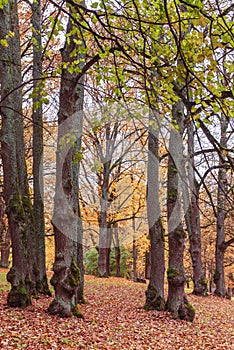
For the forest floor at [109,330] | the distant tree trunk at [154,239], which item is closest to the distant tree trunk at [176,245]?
the forest floor at [109,330]

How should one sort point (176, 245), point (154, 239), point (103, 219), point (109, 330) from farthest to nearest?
1. point (103, 219)
2. point (154, 239)
3. point (176, 245)
4. point (109, 330)

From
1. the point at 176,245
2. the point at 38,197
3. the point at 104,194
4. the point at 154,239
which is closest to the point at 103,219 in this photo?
the point at 104,194

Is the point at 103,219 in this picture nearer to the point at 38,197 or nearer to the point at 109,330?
the point at 38,197

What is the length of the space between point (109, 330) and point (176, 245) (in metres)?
2.57

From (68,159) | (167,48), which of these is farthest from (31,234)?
(167,48)

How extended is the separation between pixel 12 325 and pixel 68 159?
2738 mm

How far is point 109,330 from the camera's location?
6.58 meters

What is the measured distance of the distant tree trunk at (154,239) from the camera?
29.2 feet

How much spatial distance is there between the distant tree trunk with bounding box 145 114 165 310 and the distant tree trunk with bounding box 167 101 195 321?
526 mm

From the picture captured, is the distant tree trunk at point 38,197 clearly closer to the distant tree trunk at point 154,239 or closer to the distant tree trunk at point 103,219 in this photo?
the distant tree trunk at point 154,239

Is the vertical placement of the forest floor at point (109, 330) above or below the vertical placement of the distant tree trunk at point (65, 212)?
below

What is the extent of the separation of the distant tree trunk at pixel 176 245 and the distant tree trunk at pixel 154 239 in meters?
0.53

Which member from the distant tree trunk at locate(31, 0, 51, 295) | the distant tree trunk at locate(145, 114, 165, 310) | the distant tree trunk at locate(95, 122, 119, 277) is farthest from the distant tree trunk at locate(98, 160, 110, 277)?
the distant tree trunk at locate(145, 114, 165, 310)

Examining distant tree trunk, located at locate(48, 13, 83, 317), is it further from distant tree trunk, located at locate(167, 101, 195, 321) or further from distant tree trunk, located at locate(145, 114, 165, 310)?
distant tree trunk, located at locate(145, 114, 165, 310)
